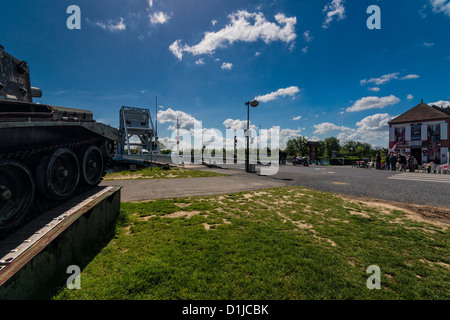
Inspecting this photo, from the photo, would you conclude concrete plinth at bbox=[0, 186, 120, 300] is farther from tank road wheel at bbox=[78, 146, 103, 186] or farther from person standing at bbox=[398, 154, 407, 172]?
person standing at bbox=[398, 154, 407, 172]

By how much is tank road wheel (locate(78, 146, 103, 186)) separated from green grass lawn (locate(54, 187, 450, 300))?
1450mm

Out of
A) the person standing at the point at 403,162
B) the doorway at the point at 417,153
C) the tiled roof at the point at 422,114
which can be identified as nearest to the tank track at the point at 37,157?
the person standing at the point at 403,162

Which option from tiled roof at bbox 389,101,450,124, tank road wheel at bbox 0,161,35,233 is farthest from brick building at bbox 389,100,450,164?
tank road wheel at bbox 0,161,35,233

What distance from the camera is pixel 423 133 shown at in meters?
30.0

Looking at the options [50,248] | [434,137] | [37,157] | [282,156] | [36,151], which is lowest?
[50,248]

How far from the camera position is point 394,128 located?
33.6 metres

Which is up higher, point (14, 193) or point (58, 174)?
point (58, 174)

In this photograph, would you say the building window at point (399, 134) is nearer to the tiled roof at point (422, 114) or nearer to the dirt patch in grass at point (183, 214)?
the tiled roof at point (422, 114)

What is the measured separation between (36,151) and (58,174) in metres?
0.68

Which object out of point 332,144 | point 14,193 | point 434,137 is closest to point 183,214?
point 14,193

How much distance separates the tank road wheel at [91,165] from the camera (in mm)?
4910

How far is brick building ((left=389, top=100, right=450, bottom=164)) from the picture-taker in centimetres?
2862

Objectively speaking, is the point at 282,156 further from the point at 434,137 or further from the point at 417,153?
the point at 434,137
